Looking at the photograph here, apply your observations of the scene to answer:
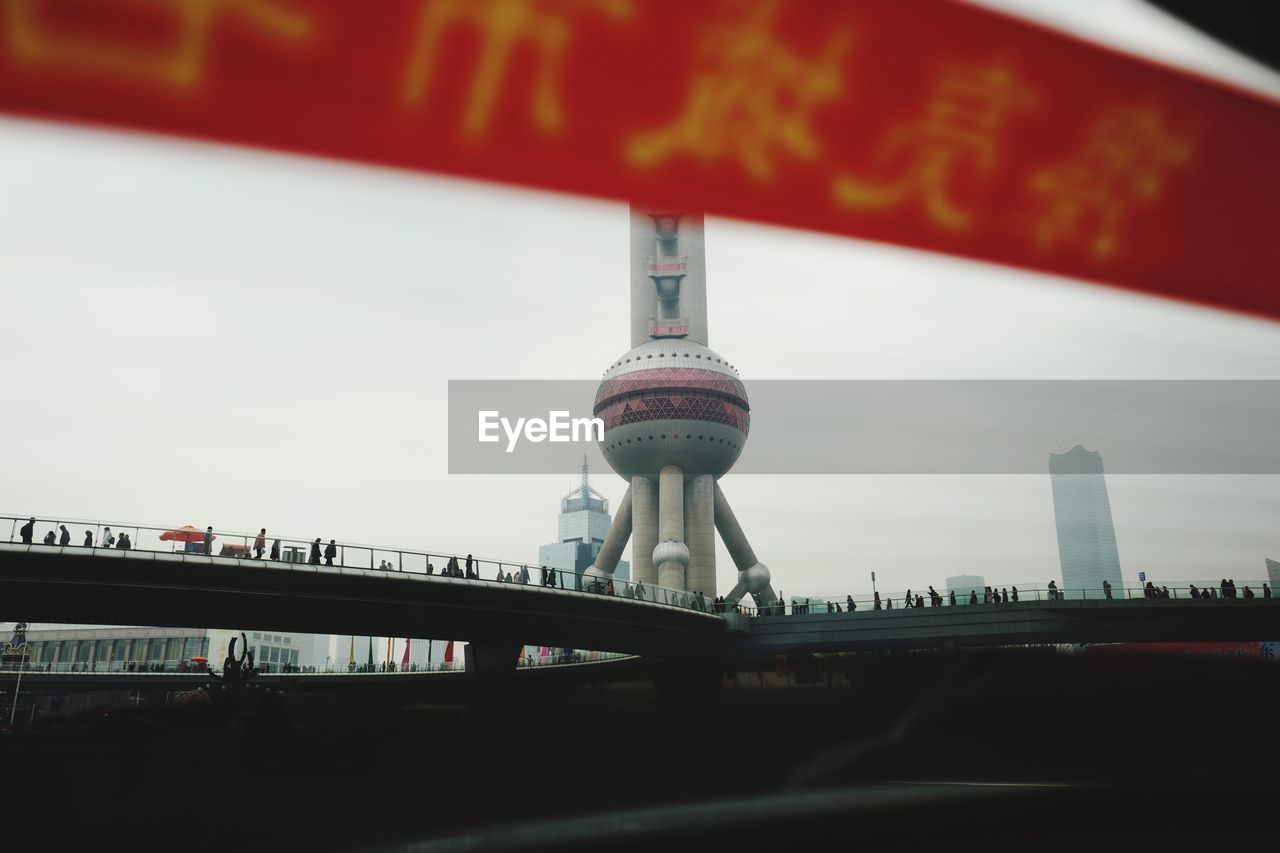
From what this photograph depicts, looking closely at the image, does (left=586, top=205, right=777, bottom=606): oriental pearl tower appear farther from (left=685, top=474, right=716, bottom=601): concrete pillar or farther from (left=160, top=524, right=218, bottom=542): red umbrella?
(left=160, top=524, right=218, bottom=542): red umbrella

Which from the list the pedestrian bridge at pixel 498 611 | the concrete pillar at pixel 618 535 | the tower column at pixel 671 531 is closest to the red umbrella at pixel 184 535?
the pedestrian bridge at pixel 498 611

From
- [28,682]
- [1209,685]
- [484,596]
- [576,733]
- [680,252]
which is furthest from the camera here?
[680,252]

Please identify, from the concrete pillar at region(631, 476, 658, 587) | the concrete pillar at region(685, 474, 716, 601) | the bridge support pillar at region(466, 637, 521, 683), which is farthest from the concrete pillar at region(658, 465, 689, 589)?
the bridge support pillar at region(466, 637, 521, 683)

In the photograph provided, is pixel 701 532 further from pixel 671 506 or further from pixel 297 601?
pixel 297 601

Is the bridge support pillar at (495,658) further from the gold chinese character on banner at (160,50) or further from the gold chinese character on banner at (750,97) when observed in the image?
the gold chinese character on banner at (160,50)

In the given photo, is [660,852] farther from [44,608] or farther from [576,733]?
[44,608]

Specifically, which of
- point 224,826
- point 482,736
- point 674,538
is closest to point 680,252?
point 674,538
